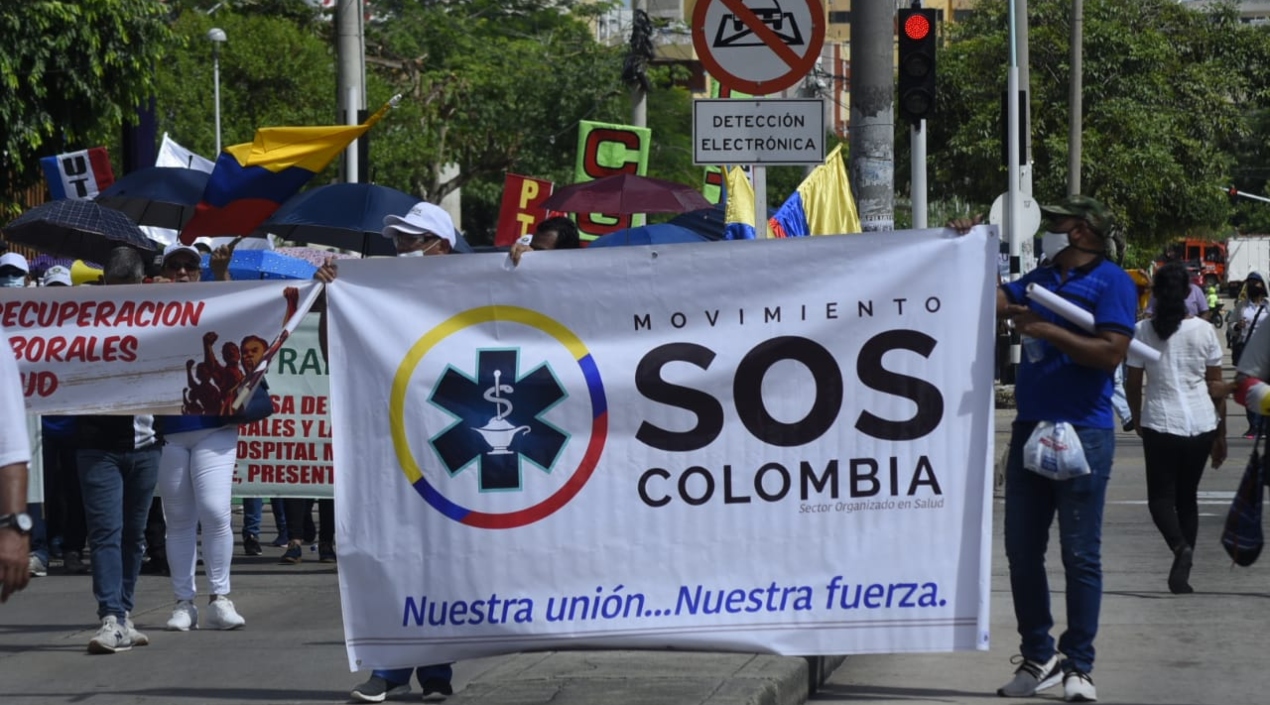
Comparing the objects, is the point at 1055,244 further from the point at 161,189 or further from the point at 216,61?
the point at 216,61

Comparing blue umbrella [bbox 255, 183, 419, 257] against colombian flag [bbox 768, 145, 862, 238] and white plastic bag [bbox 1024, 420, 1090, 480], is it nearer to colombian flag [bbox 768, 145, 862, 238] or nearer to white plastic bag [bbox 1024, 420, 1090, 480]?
colombian flag [bbox 768, 145, 862, 238]

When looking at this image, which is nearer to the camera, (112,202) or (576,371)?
(576,371)

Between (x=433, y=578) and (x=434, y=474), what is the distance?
36cm

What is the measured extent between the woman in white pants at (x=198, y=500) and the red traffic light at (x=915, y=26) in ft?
21.0

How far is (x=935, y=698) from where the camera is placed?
695 centimetres

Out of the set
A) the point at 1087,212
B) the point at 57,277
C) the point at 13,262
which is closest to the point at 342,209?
the point at 57,277

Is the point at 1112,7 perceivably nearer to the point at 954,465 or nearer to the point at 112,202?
the point at 112,202

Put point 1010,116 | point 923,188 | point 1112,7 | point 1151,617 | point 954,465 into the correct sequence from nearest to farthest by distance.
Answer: point 954,465
point 1151,617
point 923,188
point 1010,116
point 1112,7

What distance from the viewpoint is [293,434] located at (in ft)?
38.1

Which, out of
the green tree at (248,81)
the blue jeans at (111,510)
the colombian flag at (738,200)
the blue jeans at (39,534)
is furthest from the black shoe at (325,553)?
the green tree at (248,81)

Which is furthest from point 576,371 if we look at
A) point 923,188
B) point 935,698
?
point 923,188

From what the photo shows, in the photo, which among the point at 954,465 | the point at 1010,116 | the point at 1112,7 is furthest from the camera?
the point at 1112,7

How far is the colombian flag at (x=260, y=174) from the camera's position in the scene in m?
11.5

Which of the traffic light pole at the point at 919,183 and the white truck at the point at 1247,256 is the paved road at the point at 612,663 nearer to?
the traffic light pole at the point at 919,183
